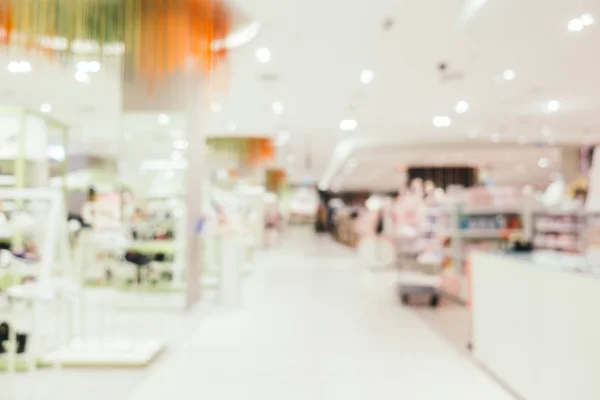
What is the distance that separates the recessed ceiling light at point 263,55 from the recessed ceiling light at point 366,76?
4.81 feet

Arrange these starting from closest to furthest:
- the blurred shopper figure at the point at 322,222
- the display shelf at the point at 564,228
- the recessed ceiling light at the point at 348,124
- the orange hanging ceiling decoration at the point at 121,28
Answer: the orange hanging ceiling decoration at the point at 121,28 → the display shelf at the point at 564,228 → the recessed ceiling light at the point at 348,124 → the blurred shopper figure at the point at 322,222

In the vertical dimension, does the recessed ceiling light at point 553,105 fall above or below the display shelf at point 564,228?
above

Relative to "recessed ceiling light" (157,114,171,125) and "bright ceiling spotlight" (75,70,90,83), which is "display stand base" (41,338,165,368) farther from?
A: "bright ceiling spotlight" (75,70,90,83)

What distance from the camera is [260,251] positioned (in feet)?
57.7

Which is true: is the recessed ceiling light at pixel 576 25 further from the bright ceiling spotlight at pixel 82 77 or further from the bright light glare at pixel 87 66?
the bright ceiling spotlight at pixel 82 77

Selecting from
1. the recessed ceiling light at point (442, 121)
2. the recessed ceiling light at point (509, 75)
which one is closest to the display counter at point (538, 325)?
the recessed ceiling light at point (509, 75)

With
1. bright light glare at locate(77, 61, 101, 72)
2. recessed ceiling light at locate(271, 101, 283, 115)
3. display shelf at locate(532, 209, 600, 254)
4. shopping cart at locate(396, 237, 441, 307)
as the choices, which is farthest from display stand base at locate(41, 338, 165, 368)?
display shelf at locate(532, 209, 600, 254)

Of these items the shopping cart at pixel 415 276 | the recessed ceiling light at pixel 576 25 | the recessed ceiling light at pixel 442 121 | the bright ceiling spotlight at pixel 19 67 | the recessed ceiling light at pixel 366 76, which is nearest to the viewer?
the recessed ceiling light at pixel 576 25

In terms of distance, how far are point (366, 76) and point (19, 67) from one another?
15.6 feet

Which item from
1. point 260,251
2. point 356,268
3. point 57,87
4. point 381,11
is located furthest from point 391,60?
point 260,251

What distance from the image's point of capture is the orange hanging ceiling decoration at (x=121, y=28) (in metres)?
4.33

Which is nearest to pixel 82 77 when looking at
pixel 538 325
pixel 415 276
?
pixel 538 325

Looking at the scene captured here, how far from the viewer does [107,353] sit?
420cm

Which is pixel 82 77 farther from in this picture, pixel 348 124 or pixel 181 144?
pixel 348 124
